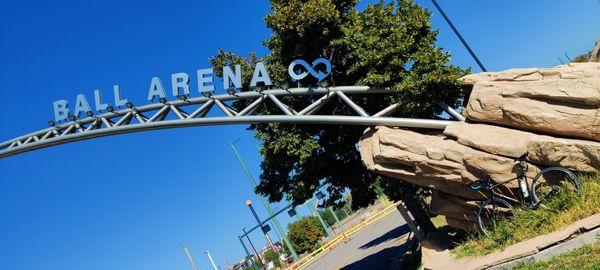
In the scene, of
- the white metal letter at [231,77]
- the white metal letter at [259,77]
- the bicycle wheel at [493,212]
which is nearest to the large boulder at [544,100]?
the bicycle wheel at [493,212]

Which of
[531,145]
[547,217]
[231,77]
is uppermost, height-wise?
[231,77]

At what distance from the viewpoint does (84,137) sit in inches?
663

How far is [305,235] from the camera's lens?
71.2m

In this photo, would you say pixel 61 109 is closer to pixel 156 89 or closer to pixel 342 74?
pixel 156 89

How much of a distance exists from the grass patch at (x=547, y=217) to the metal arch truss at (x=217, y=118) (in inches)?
118

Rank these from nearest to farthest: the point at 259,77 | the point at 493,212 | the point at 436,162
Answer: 1. the point at 493,212
2. the point at 436,162
3. the point at 259,77

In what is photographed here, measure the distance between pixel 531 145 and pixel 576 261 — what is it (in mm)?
4076

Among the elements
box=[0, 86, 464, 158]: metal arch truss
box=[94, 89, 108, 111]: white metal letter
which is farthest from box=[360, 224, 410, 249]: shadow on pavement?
box=[94, 89, 108, 111]: white metal letter

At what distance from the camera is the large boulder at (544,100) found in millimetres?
10039

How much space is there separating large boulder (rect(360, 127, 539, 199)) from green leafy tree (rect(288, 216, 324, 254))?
60.1 metres

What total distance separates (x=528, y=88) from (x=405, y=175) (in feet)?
11.1

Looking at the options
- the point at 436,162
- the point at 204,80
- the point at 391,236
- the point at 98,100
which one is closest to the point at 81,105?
the point at 98,100

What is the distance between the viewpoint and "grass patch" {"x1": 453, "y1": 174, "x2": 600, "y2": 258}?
887 cm

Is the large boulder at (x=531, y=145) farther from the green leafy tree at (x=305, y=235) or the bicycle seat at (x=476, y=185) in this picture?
the green leafy tree at (x=305, y=235)
